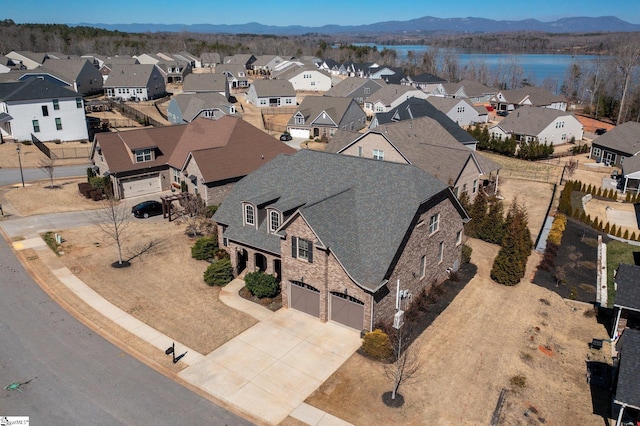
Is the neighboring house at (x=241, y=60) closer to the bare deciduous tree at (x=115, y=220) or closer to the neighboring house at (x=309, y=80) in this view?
the neighboring house at (x=309, y=80)

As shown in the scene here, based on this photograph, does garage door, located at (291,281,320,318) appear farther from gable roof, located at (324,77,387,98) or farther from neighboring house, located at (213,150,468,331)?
gable roof, located at (324,77,387,98)

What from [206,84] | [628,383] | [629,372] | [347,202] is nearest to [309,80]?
[206,84]

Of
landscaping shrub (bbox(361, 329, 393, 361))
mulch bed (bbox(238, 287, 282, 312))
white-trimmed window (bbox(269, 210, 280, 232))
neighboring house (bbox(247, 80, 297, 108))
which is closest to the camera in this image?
landscaping shrub (bbox(361, 329, 393, 361))

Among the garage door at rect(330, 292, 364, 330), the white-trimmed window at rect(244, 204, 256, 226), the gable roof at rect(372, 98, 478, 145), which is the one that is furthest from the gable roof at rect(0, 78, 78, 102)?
the garage door at rect(330, 292, 364, 330)

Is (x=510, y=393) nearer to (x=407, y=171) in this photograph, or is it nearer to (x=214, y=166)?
(x=407, y=171)

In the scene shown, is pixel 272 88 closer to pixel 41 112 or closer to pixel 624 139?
pixel 41 112

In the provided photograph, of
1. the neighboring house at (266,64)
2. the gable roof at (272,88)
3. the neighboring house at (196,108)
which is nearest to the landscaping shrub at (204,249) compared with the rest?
the neighboring house at (196,108)

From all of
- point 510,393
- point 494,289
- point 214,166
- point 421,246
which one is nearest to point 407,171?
point 421,246
